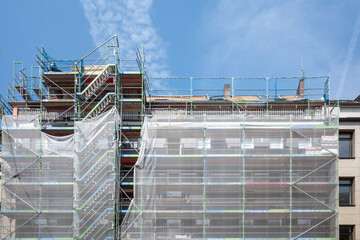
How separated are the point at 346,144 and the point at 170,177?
10346 millimetres

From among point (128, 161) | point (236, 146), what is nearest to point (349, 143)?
point (236, 146)

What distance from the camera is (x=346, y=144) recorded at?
19.9 m

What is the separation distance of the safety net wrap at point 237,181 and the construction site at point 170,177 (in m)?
0.05

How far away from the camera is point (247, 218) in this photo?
17719 millimetres

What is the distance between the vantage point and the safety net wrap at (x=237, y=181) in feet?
57.1

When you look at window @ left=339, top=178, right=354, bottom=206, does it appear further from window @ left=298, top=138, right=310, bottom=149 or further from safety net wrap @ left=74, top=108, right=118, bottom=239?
safety net wrap @ left=74, top=108, right=118, bottom=239

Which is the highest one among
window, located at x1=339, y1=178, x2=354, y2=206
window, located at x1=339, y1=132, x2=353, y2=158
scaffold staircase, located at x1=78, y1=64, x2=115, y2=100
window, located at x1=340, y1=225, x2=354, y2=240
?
scaffold staircase, located at x1=78, y1=64, x2=115, y2=100

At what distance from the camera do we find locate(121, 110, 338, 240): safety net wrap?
17.4 m

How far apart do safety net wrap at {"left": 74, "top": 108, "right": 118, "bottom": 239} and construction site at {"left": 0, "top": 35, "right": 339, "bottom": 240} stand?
5 centimetres

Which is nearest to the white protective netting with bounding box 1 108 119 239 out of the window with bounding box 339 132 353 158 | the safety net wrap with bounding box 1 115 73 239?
the safety net wrap with bounding box 1 115 73 239

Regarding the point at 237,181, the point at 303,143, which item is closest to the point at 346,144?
the point at 303,143

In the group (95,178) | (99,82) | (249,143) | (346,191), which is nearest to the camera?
(95,178)

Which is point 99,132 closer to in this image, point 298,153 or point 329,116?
point 298,153

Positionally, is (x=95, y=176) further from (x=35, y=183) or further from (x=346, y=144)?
(x=346, y=144)
